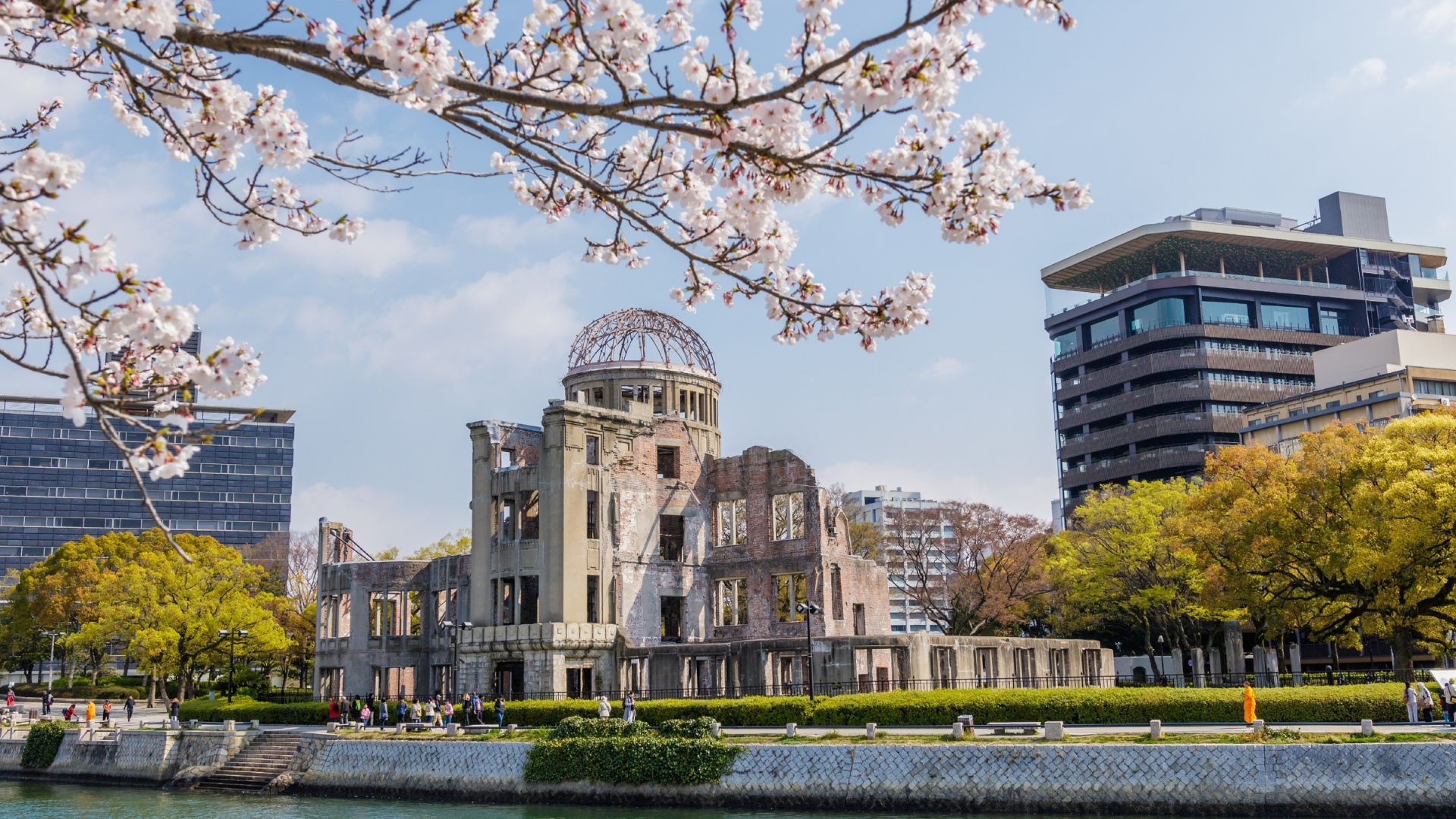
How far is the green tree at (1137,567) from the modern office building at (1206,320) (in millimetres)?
28135

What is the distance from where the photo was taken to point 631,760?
1383 inches

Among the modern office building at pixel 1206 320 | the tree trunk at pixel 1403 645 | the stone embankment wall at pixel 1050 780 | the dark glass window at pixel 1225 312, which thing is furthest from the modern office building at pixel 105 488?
the tree trunk at pixel 1403 645

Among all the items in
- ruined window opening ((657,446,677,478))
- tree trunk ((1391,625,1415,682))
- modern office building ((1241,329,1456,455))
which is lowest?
tree trunk ((1391,625,1415,682))

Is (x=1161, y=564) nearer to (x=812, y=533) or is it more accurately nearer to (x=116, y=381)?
(x=812, y=533)

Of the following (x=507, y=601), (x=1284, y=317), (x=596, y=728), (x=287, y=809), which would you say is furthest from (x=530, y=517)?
(x=1284, y=317)

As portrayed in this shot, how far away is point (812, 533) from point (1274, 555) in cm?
1802

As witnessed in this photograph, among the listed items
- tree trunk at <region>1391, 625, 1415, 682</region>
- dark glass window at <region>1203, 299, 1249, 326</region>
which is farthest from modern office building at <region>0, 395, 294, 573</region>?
tree trunk at <region>1391, 625, 1415, 682</region>

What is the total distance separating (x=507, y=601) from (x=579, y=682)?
5.13m

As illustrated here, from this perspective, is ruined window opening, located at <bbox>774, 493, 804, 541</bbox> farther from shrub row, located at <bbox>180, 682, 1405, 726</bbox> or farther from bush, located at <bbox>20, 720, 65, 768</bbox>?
bush, located at <bbox>20, 720, 65, 768</bbox>

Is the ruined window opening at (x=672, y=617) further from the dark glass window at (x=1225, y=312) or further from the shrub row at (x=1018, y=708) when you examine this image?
the dark glass window at (x=1225, y=312)

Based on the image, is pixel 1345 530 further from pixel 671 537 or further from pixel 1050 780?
pixel 671 537

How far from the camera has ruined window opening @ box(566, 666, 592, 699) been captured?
164 ft

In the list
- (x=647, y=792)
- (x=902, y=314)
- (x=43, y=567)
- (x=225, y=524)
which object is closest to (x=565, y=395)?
(x=647, y=792)

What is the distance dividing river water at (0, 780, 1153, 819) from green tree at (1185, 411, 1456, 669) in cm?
2005
